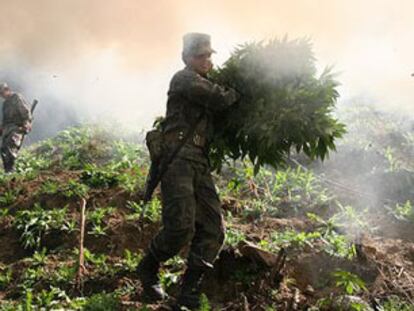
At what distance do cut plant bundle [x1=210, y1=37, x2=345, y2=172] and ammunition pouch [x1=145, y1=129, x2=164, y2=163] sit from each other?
0.60 meters

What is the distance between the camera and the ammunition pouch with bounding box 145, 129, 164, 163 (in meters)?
4.64

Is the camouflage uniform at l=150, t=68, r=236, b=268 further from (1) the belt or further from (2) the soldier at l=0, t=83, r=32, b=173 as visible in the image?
(2) the soldier at l=0, t=83, r=32, b=173

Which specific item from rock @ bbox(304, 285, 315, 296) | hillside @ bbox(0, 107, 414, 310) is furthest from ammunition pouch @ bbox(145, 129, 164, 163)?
rock @ bbox(304, 285, 315, 296)

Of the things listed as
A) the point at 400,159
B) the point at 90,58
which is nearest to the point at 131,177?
the point at 400,159

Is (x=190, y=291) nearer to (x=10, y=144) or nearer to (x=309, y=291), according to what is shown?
(x=309, y=291)

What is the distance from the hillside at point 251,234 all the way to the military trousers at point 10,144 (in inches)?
41.3

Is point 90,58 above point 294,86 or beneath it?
above

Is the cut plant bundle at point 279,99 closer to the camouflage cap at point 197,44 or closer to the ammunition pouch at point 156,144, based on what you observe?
the camouflage cap at point 197,44

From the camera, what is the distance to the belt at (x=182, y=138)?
4.54 m

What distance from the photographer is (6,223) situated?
6.67 meters

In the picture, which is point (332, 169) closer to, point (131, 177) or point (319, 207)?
point (319, 207)

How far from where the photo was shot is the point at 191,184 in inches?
176

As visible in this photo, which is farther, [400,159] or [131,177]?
[400,159]

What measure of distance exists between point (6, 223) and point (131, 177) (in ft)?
5.87
